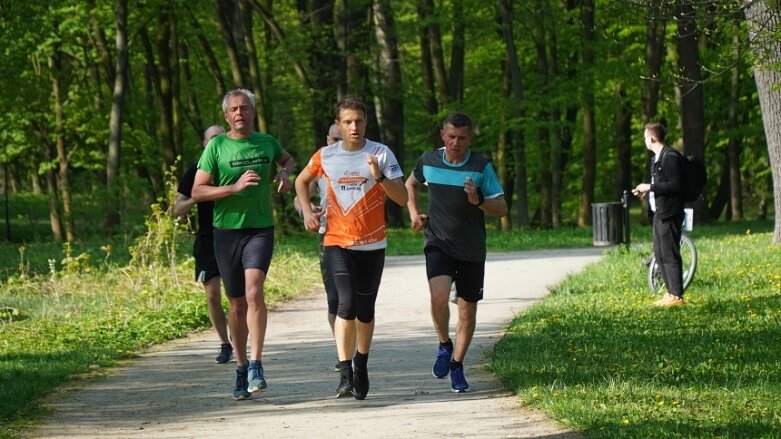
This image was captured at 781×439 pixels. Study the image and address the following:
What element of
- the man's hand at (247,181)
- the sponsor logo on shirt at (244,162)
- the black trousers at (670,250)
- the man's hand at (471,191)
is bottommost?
the black trousers at (670,250)

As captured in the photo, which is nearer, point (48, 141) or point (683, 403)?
point (683, 403)

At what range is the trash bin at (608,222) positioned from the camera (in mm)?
19141

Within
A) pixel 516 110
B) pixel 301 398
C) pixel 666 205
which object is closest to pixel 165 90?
pixel 516 110

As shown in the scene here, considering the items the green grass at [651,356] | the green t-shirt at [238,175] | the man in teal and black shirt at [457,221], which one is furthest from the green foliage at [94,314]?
the green grass at [651,356]

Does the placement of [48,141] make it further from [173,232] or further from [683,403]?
[683,403]

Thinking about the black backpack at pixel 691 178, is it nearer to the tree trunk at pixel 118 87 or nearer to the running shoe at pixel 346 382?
the running shoe at pixel 346 382

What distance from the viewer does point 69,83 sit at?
42.7 meters

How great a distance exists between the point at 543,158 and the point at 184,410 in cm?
3206

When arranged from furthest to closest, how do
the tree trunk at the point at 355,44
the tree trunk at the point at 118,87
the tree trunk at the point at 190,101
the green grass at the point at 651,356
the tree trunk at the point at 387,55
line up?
the tree trunk at the point at 190,101 < the tree trunk at the point at 387,55 < the tree trunk at the point at 118,87 < the tree trunk at the point at 355,44 < the green grass at the point at 651,356

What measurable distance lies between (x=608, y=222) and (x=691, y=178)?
20.1ft

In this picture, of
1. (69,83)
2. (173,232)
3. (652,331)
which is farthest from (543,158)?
(652,331)

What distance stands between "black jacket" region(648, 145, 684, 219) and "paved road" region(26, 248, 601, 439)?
1956 mm

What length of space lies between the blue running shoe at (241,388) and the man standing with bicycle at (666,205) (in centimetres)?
537

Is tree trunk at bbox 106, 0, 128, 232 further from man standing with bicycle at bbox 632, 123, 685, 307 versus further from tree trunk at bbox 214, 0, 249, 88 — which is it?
man standing with bicycle at bbox 632, 123, 685, 307
